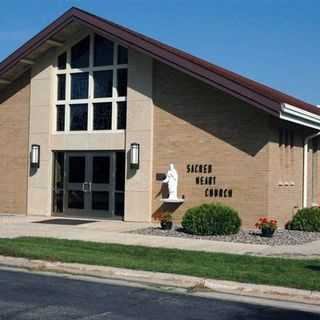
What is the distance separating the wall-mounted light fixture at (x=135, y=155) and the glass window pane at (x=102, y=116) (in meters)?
1.40

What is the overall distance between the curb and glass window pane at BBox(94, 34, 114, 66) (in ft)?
35.9

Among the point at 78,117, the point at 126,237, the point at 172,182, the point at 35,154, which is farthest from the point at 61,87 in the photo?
the point at 126,237

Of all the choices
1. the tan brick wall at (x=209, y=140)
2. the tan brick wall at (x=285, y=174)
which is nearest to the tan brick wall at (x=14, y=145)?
the tan brick wall at (x=209, y=140)

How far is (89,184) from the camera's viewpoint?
22.9 meters

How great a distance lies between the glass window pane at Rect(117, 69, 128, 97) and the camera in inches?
883

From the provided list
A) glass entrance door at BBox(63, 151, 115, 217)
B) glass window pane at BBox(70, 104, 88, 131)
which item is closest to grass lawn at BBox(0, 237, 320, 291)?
glass entrance door at BBox(63, 151, 115, 217)

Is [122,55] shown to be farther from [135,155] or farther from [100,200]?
[100,200]

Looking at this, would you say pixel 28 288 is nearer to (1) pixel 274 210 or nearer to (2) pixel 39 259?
(2) pixel 39 259

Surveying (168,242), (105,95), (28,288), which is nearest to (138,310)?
(28,288)

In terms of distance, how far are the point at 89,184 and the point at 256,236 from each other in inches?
282

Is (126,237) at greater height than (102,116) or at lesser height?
lesser

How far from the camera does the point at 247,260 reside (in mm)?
13164

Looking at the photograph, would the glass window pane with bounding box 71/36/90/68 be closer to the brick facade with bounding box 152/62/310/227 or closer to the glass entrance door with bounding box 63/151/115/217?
the brick facade with bounding box 152/62/310/227

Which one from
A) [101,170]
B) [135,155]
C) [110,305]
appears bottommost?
[110,305]
